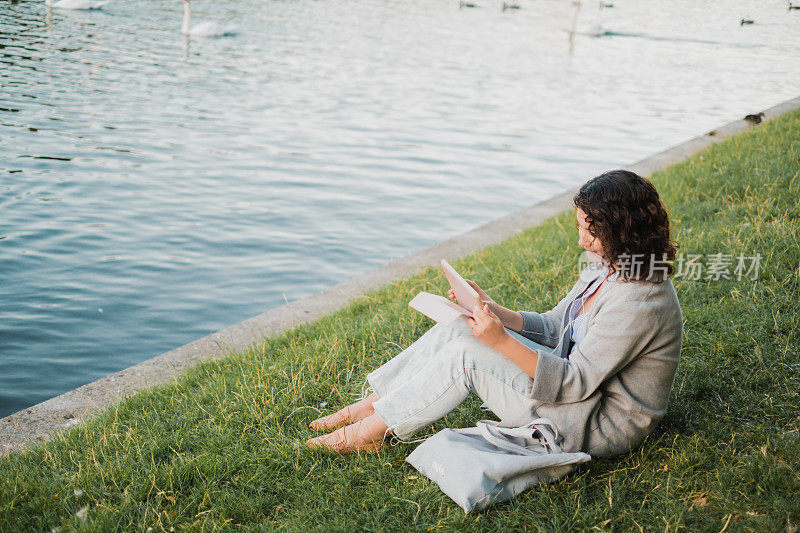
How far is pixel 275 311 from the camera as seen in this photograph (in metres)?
5.98

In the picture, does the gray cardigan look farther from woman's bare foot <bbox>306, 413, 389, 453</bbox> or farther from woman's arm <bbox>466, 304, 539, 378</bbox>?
A: woman's bare foot <bbox>306, 413, 389, 453</bbox>

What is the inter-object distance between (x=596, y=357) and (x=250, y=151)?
9959 mm

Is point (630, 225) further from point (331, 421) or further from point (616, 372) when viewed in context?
point (331, 421)

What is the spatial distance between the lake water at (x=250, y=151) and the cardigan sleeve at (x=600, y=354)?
4.00 m

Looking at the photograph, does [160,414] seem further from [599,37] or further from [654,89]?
[599,37]

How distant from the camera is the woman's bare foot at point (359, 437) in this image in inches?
135

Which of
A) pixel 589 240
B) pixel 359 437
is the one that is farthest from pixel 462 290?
pixel 359 437

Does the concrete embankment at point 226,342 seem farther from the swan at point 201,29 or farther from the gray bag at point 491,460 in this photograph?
the swan at point 201,29

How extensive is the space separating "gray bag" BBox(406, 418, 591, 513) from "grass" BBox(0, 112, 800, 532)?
0.08m

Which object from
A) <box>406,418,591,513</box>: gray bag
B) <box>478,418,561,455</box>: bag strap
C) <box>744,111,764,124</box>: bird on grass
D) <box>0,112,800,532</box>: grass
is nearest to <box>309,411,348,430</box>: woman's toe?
<box>0,112,800,532</box>: grass

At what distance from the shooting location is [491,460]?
2979 mm

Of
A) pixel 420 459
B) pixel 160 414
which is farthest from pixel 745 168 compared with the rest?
pixel 160 414

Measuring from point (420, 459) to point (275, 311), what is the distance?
302 cm

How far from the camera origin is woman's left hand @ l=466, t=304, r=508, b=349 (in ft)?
9.87
